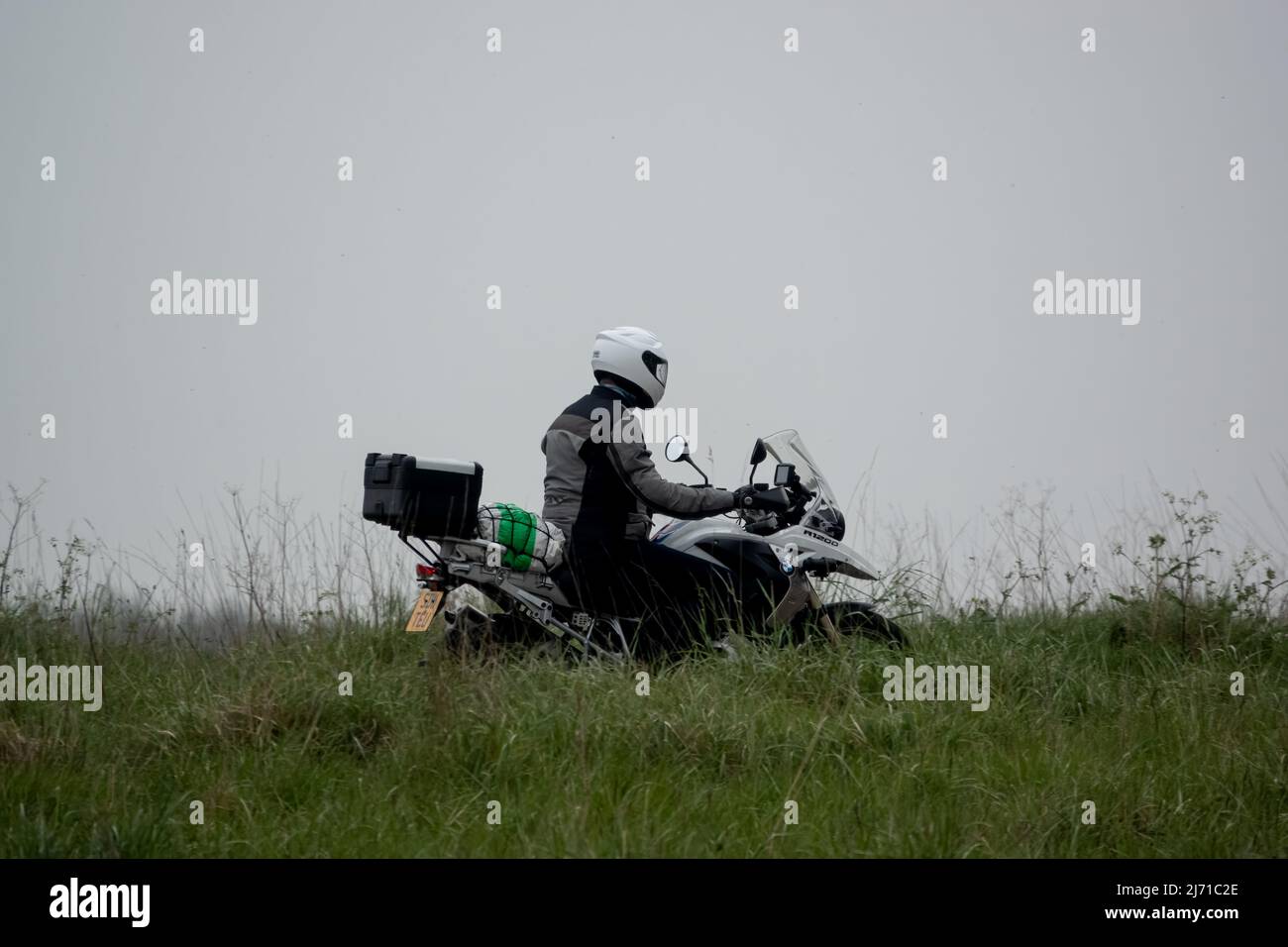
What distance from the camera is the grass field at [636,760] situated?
537 centimetres

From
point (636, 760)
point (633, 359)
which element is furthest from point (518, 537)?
point (636, 760)

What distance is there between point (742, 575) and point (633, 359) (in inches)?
56.7

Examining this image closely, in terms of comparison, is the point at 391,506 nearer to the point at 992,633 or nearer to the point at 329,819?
the point at 329,819

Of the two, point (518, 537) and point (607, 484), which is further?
point (607, 484)

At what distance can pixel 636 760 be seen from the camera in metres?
6.02

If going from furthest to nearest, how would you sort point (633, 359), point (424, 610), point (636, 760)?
point (633, 359) < point (424, 610) < point (636, 760)

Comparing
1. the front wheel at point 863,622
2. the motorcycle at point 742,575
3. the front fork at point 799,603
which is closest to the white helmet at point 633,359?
the motorcycle at point 742,575

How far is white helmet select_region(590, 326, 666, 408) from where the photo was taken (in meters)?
8.06

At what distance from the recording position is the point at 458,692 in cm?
668

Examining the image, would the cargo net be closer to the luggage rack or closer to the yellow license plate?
the luggage rack

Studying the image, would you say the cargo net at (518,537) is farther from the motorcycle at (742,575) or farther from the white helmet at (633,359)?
the white helmet at (633,359)

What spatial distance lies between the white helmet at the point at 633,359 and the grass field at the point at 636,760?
1743 millimetres

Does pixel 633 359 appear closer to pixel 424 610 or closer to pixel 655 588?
pixel 655 588
